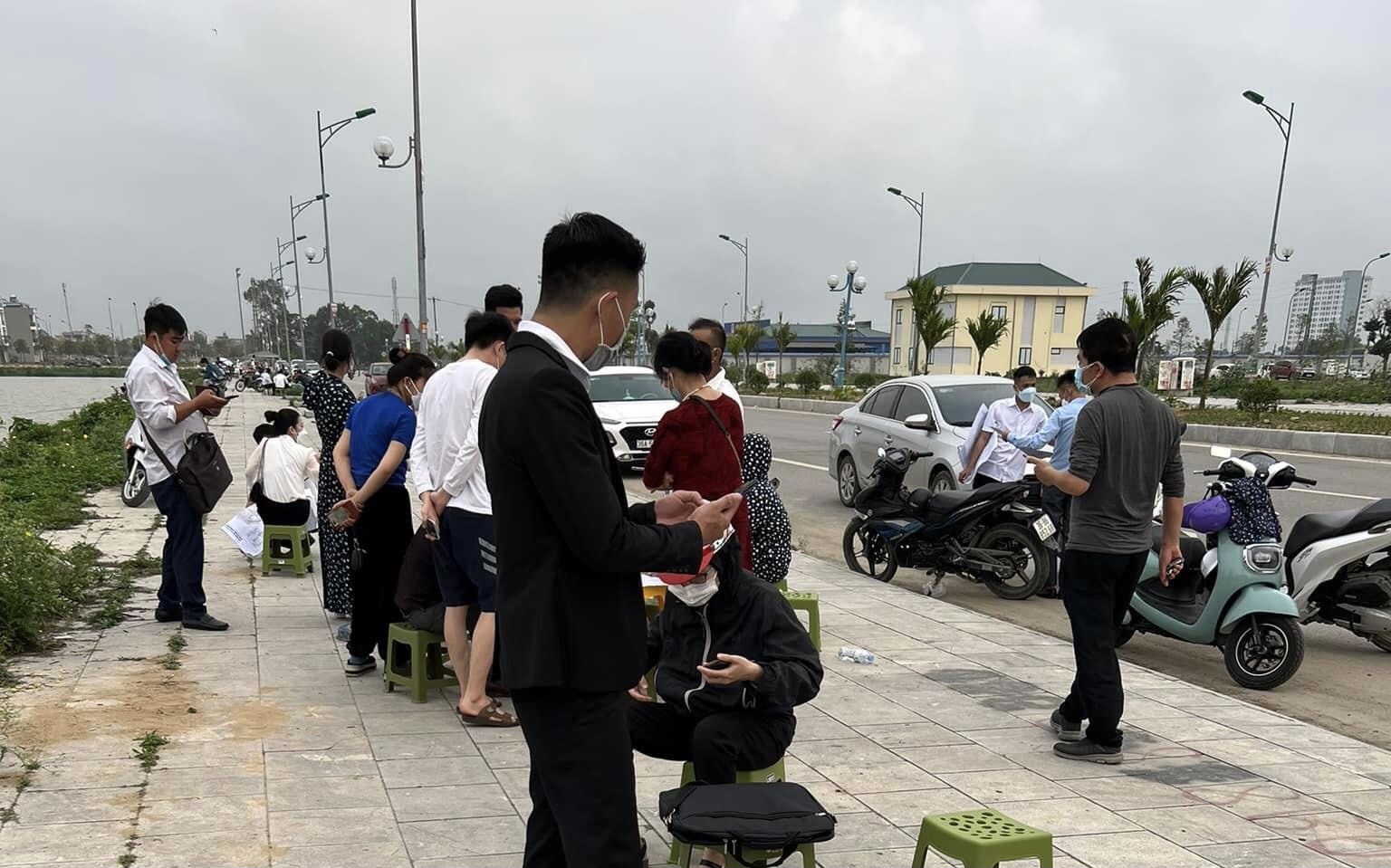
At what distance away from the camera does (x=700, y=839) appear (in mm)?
2340

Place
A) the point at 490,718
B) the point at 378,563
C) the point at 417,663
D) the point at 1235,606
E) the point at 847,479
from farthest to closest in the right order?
the point at 847,479
the point at 1235,606
the point at 378,563
the point at 417,663
the point at 490,718

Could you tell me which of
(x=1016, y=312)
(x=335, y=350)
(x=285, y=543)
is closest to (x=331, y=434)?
(x=335, y=350)

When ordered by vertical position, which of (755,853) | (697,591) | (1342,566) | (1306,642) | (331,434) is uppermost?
(331,434)

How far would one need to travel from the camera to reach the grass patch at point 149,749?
3764 mm

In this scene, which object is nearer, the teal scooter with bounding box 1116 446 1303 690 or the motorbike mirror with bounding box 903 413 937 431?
the teal scooter with bounding box 1116 446 1303 690

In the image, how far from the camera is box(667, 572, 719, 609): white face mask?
285 cm

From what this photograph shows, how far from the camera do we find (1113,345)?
404 centimetres

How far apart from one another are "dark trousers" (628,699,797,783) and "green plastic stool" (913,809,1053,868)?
19.8 inches

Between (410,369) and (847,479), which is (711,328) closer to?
(410,369)

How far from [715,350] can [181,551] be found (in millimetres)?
3340

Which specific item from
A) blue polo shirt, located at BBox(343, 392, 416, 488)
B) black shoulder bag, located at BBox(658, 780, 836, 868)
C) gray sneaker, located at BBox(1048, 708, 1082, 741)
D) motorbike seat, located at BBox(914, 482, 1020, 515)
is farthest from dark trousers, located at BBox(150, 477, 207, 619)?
motorbike seat, located at BBox(914, 482, 1020, 515)

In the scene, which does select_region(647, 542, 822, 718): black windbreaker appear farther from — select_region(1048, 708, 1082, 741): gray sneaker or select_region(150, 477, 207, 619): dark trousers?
select_region(150, 477, 207, 619): dark trousers

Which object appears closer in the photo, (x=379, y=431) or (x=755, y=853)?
(x=755, y=853)

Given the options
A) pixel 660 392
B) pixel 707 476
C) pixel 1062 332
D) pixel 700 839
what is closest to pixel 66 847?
pixel 700 839
